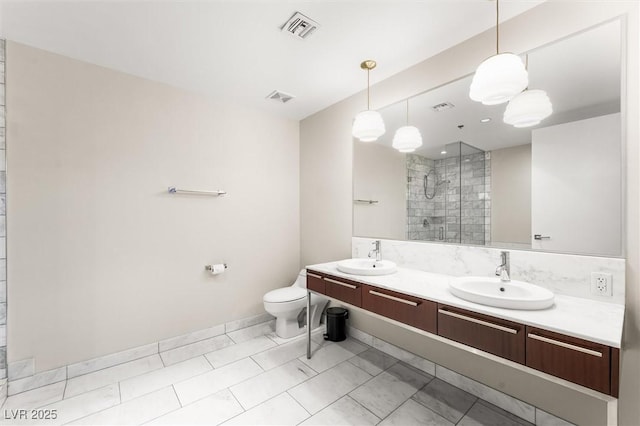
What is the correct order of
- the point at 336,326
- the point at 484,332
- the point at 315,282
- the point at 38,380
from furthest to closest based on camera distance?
the point at 336,326 → the point at 315,282 → the point at 38,380 → the point at 484,332

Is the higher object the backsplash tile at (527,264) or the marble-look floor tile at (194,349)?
the backsplash tile at (527,264)

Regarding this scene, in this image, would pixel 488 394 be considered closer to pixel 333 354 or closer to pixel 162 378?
pixel 333 354

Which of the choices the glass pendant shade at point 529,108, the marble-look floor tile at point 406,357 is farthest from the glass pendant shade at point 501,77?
the marble-look floor tile at point 406,357

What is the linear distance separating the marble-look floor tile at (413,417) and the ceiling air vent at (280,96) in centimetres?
275

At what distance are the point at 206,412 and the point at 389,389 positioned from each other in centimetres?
123

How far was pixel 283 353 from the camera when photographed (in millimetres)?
2465

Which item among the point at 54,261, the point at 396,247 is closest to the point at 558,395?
the point at 396,247

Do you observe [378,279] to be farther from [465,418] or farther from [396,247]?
[465,418]

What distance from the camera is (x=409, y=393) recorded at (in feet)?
6.21

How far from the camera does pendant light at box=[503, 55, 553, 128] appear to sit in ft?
5.13

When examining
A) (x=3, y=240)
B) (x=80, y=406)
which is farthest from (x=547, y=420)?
(x=3, y=240)

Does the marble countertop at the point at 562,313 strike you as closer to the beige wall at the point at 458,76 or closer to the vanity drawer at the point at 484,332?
the vanity drawer at the point at 484,332

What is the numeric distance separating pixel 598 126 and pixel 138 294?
132 inches

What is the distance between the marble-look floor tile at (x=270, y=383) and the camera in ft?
6.07
